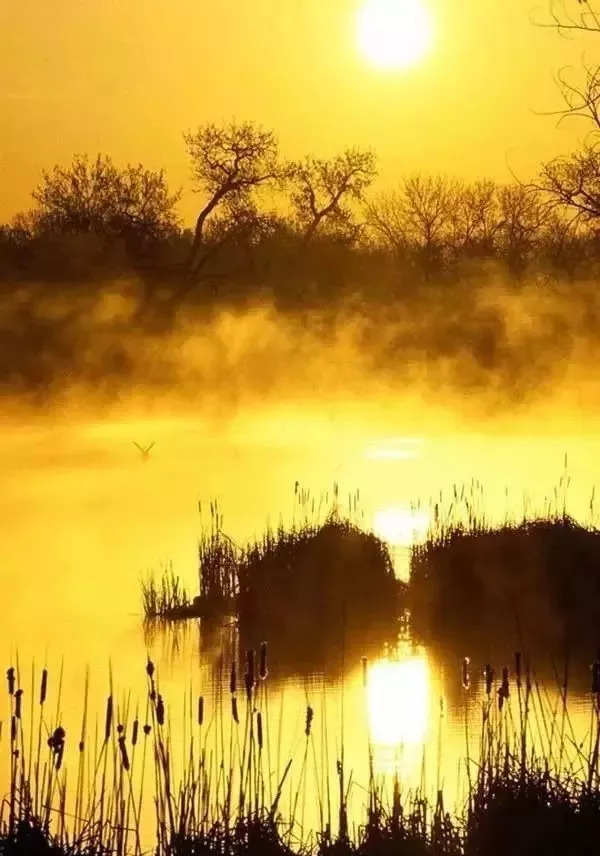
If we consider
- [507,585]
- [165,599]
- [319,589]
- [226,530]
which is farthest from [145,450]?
[507,585]

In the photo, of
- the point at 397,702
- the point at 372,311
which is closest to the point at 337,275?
the point at 372,311

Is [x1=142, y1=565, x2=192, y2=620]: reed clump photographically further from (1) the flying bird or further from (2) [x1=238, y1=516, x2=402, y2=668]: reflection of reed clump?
(1) the flying bird

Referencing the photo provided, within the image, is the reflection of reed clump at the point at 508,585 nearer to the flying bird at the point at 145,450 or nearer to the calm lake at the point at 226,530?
the calm lake at the point at 226,530

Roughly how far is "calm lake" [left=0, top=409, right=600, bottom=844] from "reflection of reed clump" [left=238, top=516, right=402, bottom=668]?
23 cm

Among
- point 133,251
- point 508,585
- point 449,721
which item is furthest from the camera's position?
point 133,251

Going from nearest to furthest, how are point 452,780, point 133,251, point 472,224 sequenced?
point 452,780
point 133,251
point 472,224

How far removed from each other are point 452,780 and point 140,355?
2132 centimetres

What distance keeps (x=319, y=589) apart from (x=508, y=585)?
43.8 inches

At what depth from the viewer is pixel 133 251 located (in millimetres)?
25156

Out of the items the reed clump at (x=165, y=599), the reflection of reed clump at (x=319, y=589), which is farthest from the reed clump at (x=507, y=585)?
the reed clump at (x=165, y=599)

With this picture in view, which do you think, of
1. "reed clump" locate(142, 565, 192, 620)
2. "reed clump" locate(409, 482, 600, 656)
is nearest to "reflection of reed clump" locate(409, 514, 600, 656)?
"reed clump" locate(409, 482, 600, 656)

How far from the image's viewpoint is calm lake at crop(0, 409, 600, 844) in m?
6.40

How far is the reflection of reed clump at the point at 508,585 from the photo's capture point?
349 inches

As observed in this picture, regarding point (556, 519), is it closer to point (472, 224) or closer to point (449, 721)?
point (449, 721)
